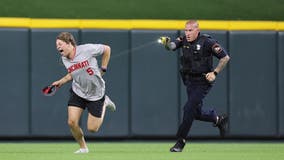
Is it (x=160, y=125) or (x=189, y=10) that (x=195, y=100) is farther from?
(x=189, y=10)

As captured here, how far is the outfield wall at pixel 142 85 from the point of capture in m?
15.0

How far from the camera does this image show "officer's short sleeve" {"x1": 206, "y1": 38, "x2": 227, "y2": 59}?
11.3 m

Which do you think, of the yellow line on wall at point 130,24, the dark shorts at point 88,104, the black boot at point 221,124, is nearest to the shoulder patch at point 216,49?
the black boot at point 221,124

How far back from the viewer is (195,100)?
11414 mm

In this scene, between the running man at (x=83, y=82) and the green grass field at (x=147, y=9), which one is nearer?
the running man at (x=83, y=82)

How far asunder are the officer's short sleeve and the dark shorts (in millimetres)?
1473

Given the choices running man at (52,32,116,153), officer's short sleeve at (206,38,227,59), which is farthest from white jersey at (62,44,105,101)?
officer's short sleeve at (206,38,227,59)

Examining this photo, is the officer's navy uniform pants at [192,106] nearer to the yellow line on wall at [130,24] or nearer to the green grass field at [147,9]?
the yellow line on wall at [130,24]

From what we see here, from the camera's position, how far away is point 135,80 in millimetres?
15305

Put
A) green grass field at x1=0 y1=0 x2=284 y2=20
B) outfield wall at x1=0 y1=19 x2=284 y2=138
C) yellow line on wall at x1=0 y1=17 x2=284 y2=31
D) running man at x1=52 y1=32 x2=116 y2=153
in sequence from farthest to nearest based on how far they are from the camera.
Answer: green grass field at x1=0 y1=0 x2=284 y2=20 → outfield wall at x1=0 y1=19 x2=284 y2=138 → yellow line on wall at x1=0 y1=17 x2=284 y2=31 → running man at x1=52 y1=32 x2=116 y2=153

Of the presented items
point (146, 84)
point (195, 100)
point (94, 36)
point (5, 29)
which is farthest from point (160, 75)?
point (195, 100)

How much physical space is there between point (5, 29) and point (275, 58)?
4.51 meters

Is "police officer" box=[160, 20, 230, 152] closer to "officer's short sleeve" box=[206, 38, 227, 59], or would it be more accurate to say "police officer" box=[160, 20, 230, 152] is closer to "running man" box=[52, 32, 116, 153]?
"officer's short sleeve" box=[206, 38, 227, 59]
